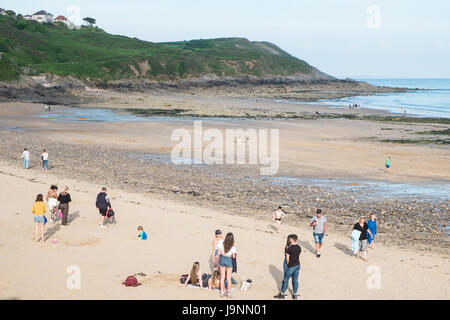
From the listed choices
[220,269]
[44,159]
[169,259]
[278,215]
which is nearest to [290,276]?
[220,269]

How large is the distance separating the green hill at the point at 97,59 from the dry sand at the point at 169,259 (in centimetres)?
8008

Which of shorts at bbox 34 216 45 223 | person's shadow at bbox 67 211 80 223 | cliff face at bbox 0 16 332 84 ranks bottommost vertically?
person's shadow at bbox 67 211 80 223

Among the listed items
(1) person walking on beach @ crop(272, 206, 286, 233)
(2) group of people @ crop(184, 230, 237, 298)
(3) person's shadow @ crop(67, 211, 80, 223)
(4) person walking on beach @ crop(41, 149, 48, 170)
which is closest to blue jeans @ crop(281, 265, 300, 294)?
(2) group of people @ crop(184, 230, 237, 298)

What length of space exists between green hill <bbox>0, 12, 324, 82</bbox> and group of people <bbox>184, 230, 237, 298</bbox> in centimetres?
8649

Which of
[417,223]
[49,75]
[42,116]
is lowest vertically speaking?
[417,223]

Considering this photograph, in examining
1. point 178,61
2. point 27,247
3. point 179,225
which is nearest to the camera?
point 27,247

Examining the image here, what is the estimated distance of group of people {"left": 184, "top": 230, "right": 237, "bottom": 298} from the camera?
12000 mm

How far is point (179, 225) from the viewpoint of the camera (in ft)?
59.6

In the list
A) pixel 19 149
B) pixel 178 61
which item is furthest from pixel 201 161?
pixel 178 61

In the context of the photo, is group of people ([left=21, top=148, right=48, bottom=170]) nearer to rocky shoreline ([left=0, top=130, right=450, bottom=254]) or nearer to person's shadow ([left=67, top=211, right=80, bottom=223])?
rocky shoreline ([left=0, top=130, right=450, bottom=254])

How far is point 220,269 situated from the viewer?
12.1 metres

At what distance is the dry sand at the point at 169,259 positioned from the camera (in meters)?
12.4

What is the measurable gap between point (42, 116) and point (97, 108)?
14933mm

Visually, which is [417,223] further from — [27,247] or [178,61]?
[178,61]
